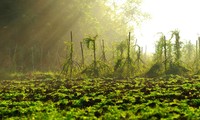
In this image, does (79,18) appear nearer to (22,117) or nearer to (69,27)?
(69,27)

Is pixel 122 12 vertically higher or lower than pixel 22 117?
higher

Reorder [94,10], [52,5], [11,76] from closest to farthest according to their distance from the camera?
[11,76] → [52,5] → [94,10]

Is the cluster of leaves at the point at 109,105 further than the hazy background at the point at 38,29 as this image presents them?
No

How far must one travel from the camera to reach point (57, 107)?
52.7 ft

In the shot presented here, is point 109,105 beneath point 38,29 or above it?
beneath

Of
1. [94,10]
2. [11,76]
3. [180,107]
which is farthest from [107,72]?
[94,10]

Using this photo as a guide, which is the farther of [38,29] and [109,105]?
[38,29]

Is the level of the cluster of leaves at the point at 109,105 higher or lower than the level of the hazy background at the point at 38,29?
lower

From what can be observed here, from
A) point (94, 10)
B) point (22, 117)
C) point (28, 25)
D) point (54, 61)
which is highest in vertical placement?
point (94, 10)

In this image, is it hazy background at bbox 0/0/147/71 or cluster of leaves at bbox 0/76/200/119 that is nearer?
cluster of leaves at bbox 0/76/200/119

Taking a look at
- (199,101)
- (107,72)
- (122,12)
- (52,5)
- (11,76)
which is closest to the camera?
(199,101)

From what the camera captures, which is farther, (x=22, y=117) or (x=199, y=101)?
(x=199, y=101)

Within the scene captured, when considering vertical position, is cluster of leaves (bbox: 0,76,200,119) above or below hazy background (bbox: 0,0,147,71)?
below

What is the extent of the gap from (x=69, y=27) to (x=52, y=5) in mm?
4557
